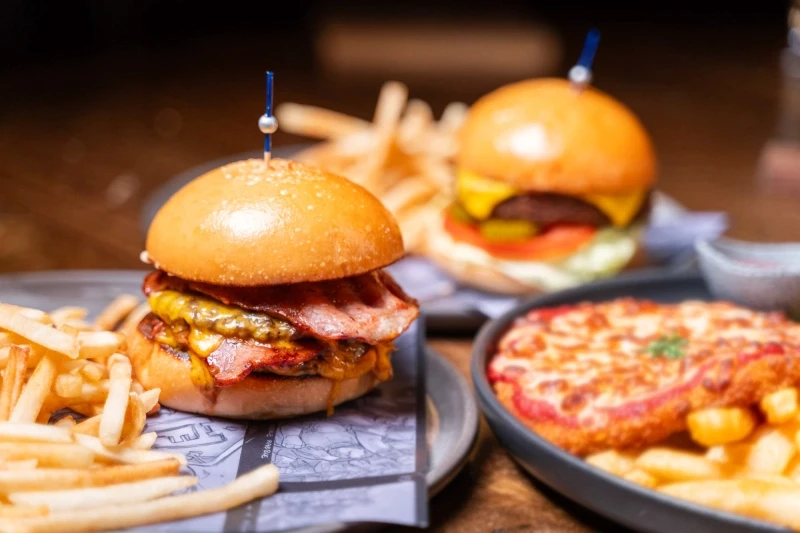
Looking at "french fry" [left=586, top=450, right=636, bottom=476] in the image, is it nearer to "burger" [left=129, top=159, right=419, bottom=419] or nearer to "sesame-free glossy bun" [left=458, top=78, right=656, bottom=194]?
"burger" [left=129, top=159, right=419, bottom=419]

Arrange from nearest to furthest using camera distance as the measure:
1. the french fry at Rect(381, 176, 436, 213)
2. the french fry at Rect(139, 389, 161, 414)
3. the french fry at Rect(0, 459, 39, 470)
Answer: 1. the french fry at Rect(0, 459, 39, 470)
2. the french fry at Rect(139, 389, 161, 414)
3. the french fry at Rect(381, 176, 436, 213)

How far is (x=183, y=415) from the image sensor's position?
2359 mm

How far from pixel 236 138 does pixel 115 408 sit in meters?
4.48

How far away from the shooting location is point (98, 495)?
178 centimetres

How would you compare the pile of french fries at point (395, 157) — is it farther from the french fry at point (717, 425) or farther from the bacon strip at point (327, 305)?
the french fry at point (717, 425)

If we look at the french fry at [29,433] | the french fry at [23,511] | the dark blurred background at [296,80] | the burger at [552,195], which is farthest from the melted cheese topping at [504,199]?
the french fry at [23,511]

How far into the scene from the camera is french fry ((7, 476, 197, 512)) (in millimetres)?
1750

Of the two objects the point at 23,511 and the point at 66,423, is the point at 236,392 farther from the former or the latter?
the point at 23,511

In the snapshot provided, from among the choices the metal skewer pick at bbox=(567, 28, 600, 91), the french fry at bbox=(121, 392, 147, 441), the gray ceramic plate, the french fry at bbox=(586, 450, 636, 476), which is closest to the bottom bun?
the french fry at bbox=(121, 392, 147, 441)

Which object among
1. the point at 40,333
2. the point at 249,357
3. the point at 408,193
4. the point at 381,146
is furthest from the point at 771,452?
the point at 381,146

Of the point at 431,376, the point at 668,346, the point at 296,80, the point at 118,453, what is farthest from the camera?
the point at 296,80

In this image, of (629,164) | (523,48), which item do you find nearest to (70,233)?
(629,164)

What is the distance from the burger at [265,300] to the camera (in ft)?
7.32

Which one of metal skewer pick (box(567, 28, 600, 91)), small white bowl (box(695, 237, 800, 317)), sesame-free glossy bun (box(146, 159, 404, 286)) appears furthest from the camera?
metal skewer pick (box(567, 28, 600, 91))
